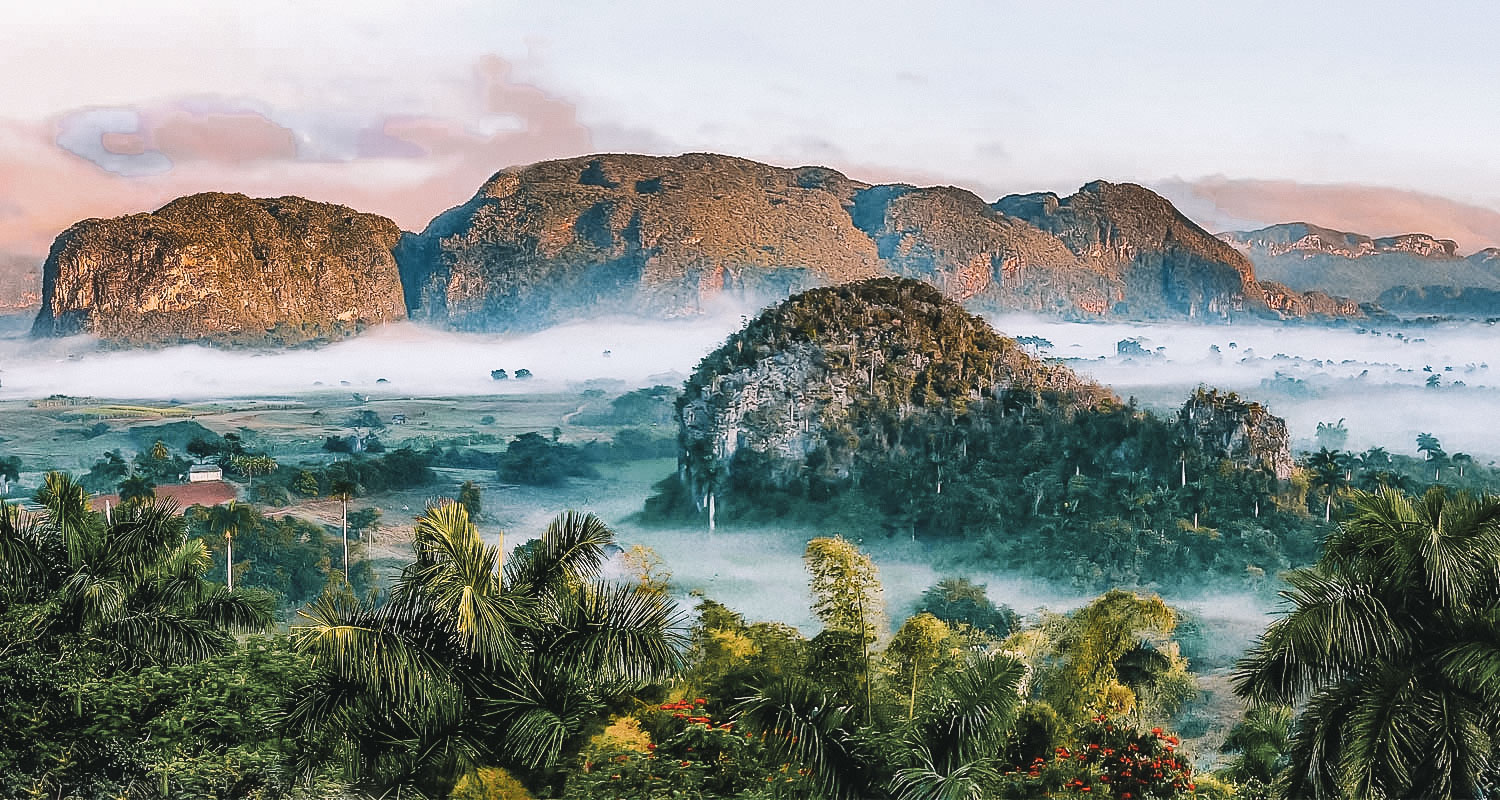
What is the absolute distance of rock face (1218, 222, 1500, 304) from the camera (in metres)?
57.9

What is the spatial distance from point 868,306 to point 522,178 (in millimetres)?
20061

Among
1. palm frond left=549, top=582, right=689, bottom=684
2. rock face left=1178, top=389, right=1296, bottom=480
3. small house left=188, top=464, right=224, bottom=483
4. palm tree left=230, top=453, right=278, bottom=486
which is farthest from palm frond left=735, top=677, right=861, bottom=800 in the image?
small house left=188, top=464, right=224, bottom=483

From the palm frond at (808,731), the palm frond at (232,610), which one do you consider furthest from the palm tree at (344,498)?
the palm frond at (808,731)

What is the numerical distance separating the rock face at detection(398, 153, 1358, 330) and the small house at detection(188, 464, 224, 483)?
1686 cm

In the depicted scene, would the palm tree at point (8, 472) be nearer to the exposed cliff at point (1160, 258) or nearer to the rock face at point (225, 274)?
the rock face at point (225, 274)

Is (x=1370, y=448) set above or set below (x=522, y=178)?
below

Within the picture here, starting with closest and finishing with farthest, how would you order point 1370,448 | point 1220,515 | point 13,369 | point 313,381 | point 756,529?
1. point 1220,515
2. point 756,529
3. point 1370,448
4. point 13,369
5. point 313,381

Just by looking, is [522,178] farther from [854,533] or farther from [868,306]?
[854,533]

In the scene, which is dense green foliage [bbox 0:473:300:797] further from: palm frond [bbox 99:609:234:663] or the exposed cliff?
the exposed cliff

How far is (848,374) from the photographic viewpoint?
3906cm

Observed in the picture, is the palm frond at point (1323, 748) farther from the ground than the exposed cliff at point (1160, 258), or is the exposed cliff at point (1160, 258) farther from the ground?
the exposed cliff at point (1160, 258)

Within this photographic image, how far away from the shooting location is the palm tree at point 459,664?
6.96m

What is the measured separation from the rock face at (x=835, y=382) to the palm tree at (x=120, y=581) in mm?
28582

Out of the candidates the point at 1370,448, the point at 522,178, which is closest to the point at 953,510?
the point at 1370,448
